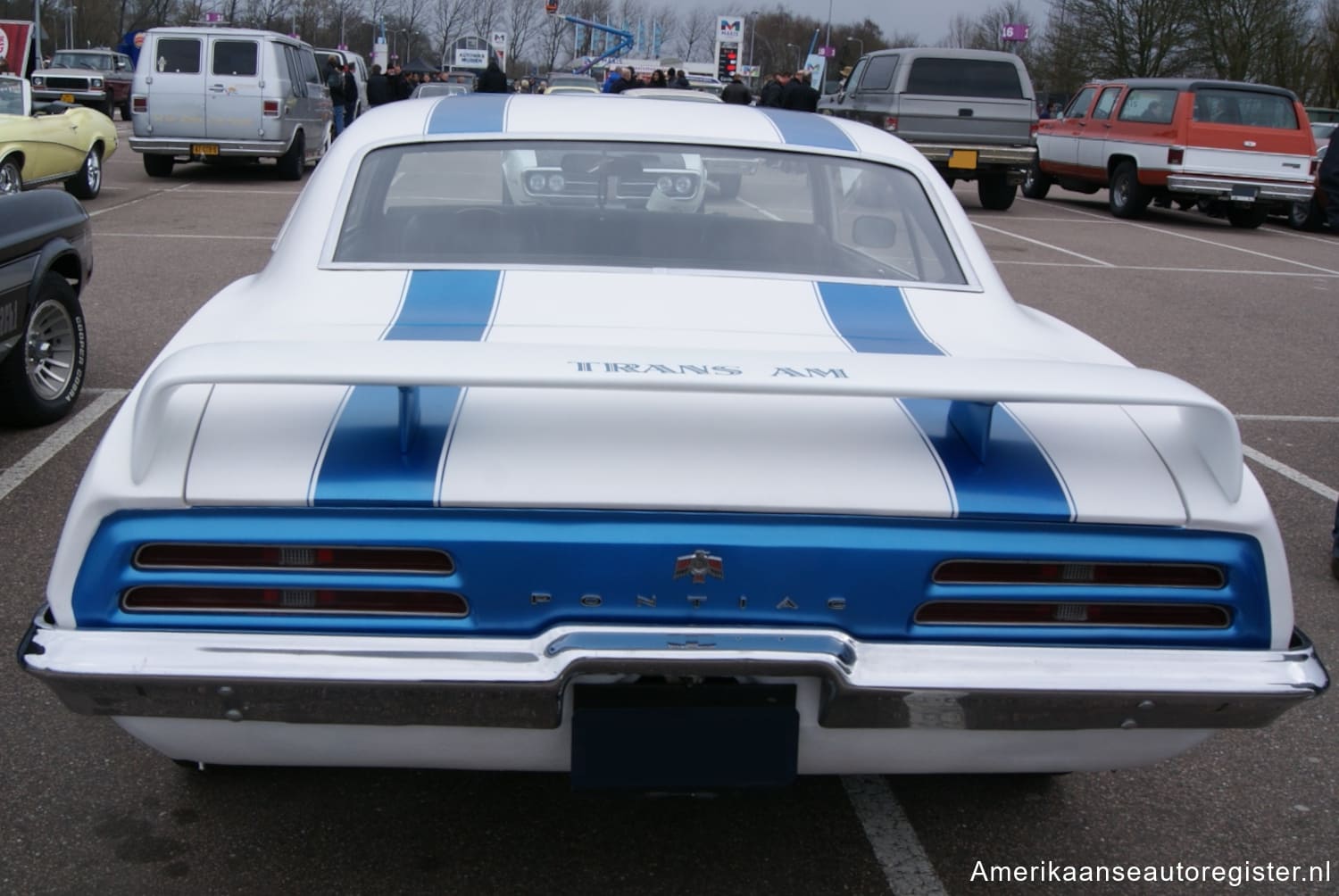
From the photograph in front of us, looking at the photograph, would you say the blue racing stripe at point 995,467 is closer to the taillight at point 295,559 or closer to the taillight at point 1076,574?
the taillight at point 1076,574

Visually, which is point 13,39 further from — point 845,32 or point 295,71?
point 845,32

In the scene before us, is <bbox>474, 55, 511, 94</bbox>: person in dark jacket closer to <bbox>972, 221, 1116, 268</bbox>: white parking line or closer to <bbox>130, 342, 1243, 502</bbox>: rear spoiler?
<bbox>972, 221, 1116, 268</bbox>: white parking line

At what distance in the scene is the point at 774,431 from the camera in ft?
7.48

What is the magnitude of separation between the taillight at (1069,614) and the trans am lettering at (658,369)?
1.78 ft

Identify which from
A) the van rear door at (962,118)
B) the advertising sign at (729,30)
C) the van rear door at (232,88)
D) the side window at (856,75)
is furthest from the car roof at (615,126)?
the advertising sign at (729,30)

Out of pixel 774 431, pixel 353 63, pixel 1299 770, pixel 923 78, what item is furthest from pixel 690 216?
pixel 353 63

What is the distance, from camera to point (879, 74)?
1778 centimetres

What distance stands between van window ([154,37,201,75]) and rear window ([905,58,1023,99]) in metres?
9.27

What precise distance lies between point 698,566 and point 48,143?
1206 centimetres

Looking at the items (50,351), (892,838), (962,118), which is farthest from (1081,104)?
(892,838)

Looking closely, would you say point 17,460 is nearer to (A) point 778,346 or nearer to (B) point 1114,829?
(A) point 778,346

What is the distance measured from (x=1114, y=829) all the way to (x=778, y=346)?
4.48 ft

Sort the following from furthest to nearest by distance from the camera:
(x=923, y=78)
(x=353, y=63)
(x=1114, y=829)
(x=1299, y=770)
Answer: (x=353, y=63)
(x=923, y=78)
(x=1299, y=770)
(x=1114, y=829)

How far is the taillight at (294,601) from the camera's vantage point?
6.97 feet
